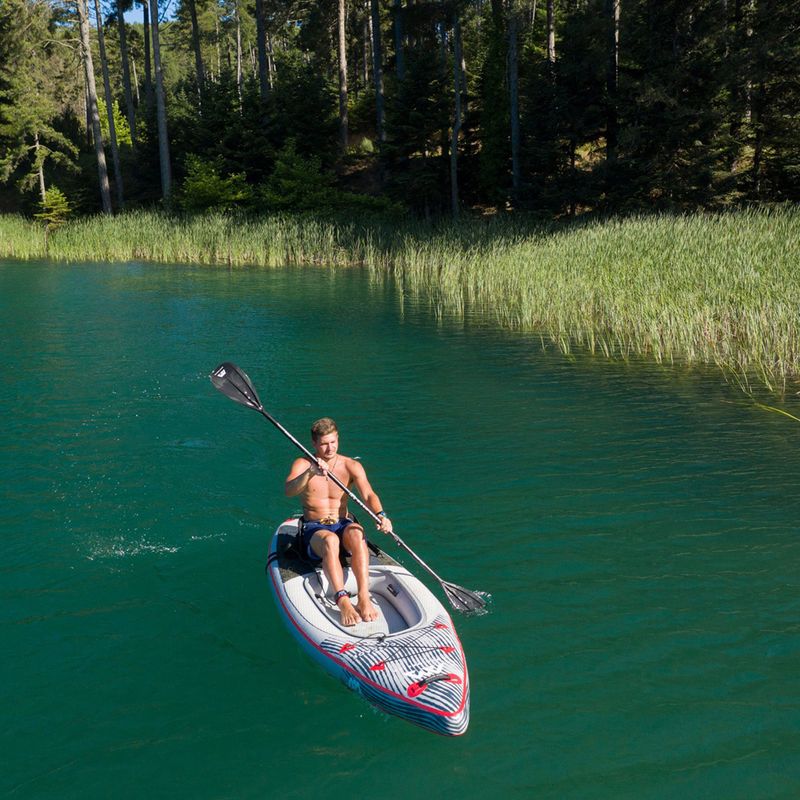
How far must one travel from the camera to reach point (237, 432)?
31.1 ft

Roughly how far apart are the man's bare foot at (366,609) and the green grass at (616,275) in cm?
771

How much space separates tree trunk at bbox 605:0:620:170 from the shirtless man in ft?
75.8

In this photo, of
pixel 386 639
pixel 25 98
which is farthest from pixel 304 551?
pixel 25 98

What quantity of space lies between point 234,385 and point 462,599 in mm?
2793

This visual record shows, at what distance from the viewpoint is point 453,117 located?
112 ft

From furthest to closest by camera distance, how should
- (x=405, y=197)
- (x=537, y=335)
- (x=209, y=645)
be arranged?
(x=405, y=197) → (x=537, y=335) → (x=209, y=645)

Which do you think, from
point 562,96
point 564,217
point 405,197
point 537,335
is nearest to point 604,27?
point 562,96

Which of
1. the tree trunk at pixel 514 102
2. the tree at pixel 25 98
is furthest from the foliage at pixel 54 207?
the tree trunk at pixel 514 102

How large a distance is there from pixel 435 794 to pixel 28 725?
2.20m

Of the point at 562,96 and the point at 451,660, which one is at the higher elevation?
the point at 562,96

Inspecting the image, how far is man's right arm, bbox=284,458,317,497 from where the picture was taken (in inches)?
221

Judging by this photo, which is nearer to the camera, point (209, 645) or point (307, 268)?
point (209, 645)

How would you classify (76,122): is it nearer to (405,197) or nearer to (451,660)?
(405,197)

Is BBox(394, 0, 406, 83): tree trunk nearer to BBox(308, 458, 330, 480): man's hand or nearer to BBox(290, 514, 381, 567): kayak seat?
BBox(308, 458, 330, 480): man's hand
